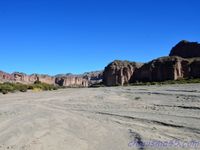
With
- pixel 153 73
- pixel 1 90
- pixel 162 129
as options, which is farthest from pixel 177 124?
pixel 153 73

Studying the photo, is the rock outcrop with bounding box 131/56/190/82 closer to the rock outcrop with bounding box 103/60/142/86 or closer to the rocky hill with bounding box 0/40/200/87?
the rocky hill with bounding box 0/40/200/87

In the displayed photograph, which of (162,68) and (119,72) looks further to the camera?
(119,72)

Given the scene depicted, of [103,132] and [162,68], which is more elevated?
[162,68]

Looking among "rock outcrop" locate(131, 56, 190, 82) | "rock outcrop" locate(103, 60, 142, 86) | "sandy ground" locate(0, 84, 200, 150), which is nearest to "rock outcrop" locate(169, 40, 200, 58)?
"rock outcrop" locate(131, 56, 190, 82)

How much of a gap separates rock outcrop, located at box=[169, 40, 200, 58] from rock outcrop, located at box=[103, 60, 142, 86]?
16.8 meters

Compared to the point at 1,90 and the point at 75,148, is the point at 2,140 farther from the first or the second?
the point at 1,90

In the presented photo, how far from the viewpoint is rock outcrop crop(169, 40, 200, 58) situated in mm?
133000

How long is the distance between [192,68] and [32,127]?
100204mm

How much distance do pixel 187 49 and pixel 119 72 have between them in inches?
1233

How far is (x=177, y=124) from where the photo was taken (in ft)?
38.1

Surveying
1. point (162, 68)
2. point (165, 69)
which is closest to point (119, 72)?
point (162, 68)

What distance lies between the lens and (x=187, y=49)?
139 metres

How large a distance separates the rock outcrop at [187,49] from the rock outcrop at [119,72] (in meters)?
16.8

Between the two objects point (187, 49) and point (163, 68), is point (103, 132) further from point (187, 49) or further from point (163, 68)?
point (187, 49)
